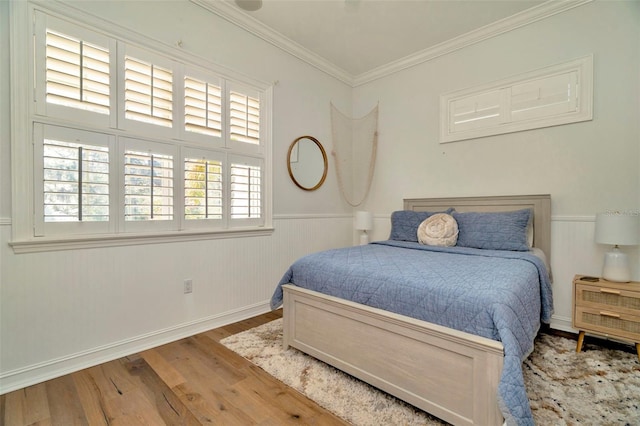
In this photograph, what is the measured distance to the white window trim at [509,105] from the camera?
2581 mm

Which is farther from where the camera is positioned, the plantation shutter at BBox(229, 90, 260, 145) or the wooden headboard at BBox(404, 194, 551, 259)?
the plantation shutter at BBox(229, 90, 260, 145)

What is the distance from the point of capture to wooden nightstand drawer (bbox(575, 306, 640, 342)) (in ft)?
6.63

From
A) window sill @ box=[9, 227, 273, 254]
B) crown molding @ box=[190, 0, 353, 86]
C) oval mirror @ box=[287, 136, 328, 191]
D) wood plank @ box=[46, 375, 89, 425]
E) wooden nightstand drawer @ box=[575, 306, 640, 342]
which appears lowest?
wood plank @ box=[46, 375, 89, 425]

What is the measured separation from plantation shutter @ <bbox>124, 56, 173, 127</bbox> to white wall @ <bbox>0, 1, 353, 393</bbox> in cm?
26

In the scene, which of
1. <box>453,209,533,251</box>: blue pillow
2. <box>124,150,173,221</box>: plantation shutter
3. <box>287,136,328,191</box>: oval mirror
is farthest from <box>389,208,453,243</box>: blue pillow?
<box>124,150,173,221</box>: plantation shutter

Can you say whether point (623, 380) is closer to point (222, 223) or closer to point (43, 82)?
point (222, 223)

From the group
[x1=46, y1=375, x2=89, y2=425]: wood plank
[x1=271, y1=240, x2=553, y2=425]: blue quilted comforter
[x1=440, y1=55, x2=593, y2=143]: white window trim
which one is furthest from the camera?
[x1=440, y1=55, x2=593, y2=143]: white window trim

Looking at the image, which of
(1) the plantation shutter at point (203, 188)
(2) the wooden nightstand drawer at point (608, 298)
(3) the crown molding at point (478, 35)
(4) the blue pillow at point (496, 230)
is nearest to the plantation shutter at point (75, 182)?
(1) the plantation shutter at point (203, 188)

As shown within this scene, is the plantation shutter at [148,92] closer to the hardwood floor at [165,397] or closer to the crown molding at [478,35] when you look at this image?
the hardwood floor at [165,397]

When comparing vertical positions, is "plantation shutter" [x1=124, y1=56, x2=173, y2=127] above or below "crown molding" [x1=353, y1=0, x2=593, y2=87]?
below

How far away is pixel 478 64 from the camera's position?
125 inches

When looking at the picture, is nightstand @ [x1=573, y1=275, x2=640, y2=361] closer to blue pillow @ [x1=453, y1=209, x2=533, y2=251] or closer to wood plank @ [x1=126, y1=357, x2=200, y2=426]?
blue pillow @ [x1=453, y1=209, x2=533, y2=251]

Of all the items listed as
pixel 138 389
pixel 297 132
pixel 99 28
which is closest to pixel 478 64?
pixel 297 132

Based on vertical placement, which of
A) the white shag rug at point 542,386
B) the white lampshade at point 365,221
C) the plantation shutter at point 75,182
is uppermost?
the plantation shutter at point 75,182
